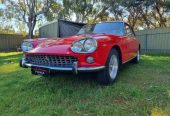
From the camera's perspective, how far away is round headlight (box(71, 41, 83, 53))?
12.3 ft

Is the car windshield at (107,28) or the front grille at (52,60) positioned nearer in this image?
the front grille at (52,60)

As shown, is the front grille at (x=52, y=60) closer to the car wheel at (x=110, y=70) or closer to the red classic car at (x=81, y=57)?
the red classic car at (x=81, y=57)

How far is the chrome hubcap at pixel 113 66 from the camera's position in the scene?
14.2 feet

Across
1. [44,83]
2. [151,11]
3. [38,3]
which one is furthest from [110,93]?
[38,3]

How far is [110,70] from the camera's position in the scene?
14.2 ft

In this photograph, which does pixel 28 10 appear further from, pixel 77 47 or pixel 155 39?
pixel 77 47

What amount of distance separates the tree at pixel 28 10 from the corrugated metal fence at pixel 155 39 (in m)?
10.7

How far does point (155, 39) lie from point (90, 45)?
11182mm

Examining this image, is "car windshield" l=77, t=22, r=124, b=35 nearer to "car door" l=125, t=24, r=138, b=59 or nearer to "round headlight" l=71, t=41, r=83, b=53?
"car door" l=125, t=24, r=138, b=59

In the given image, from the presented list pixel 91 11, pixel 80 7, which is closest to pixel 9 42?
pixel 80 7

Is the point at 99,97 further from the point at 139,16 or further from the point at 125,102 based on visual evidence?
the point at 139,16

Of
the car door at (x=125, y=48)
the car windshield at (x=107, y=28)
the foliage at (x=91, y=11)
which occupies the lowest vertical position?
→ the car door at (x=125, y=48)

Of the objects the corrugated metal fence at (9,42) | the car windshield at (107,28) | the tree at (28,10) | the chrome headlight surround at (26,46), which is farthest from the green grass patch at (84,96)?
the tree at (28,10)

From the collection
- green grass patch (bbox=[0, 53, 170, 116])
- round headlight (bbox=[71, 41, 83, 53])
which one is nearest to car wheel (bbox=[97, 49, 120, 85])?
green grass patch (bbox=[0, 53, 170, 116])
